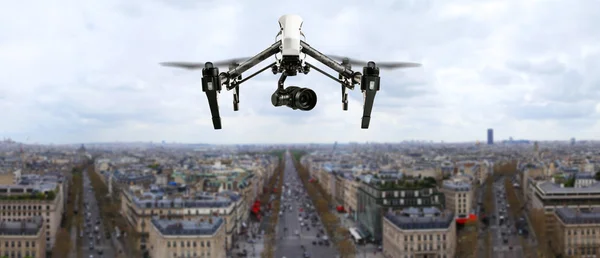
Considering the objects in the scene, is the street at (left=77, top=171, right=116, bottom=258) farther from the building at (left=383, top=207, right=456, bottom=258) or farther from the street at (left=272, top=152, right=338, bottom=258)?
the building at (left=383, top=207, right=456, bottom=258)

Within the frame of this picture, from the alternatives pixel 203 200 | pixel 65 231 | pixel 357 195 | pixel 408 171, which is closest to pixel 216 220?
pixel 203 200

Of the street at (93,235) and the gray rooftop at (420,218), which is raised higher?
the gray rooftop at (420,218)

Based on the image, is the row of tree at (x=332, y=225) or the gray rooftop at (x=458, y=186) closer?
the row of tree at (x=332, y=225)

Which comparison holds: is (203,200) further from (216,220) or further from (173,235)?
(173,235)

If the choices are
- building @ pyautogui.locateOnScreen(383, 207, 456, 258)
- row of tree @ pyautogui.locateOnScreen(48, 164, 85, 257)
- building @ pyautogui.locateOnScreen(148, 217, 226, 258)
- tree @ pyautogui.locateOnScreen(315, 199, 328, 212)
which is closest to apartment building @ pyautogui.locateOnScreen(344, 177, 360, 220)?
tree @ pyautogui.locateOnScreen(315, 199, 328, 212)

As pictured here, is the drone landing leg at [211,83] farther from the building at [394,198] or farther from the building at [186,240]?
the building at [394,198]

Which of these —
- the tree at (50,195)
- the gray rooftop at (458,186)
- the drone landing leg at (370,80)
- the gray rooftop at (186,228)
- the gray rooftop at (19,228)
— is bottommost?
the gray rooftop at (19,228)

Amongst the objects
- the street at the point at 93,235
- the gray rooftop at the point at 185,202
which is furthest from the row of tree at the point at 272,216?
the street at the point at 93,235

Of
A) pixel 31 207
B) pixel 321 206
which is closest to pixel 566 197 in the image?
pixel 321 206
